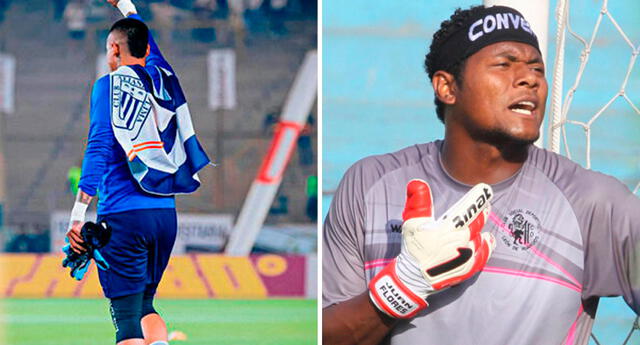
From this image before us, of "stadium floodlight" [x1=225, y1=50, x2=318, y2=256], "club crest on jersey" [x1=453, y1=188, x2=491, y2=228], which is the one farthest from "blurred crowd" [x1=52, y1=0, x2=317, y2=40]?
"club crest on jersey" [x1=453, y1=188, x2=491, y2=228]

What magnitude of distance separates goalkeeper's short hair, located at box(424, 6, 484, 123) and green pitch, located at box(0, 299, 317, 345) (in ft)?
2.98

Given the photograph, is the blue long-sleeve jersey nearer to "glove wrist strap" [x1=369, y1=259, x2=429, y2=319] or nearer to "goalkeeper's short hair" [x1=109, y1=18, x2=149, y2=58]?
"goalkeeper's short hair" [x1=109, y1=18, x2=149, y2=58]

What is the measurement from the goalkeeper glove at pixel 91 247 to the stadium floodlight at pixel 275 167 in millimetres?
5029

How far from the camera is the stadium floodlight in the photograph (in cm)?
731

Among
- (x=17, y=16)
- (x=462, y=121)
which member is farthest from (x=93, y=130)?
(x=17, y=16)

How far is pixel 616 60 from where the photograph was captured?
2.12m

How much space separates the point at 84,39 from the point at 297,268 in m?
2.34

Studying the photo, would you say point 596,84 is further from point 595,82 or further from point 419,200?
point 419,200

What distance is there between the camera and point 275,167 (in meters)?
7.66

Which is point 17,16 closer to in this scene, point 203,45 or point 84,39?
point 84,39

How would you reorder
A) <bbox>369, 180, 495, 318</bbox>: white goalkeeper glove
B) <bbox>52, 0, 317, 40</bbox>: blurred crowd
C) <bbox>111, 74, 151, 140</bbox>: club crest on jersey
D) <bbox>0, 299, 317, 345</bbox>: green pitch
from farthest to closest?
<bbox>52, 0, 317, 40</bbox>: blurred crowd, <bbox>0, 299, 317, 345</bbox>: green pitch, <bbox>111, 74, 151, 140</bbox>: club crest on jersey, <bbox>369, 180, 495, 318</bbox>: white goalkeeper glove

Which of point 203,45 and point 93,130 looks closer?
point 93,130

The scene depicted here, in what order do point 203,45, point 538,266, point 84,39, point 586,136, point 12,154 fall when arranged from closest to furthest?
point 538,266, point 586,136, point 84,39, point 203,45, point 12,154

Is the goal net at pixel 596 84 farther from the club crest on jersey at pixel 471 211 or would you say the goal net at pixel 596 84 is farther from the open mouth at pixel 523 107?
the club crest on jersey at pixel 471 211
